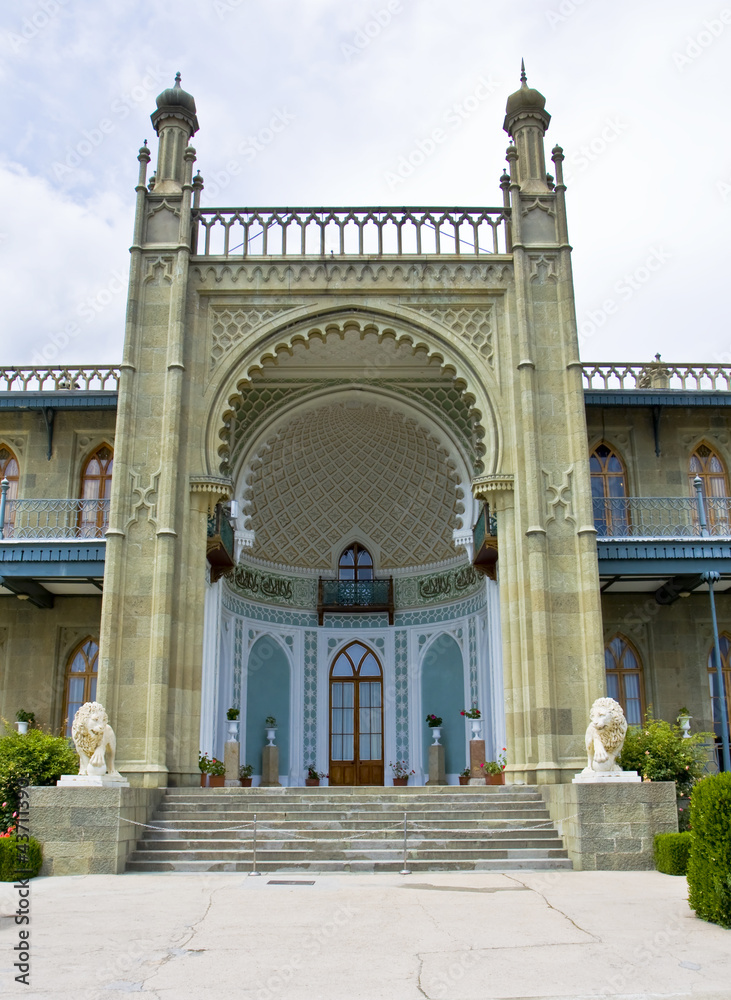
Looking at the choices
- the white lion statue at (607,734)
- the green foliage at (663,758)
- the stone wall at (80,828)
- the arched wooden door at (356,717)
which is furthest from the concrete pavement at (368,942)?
the arched wooden door at (356,717)

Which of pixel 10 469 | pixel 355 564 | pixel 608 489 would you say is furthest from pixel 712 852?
pixel 10 469

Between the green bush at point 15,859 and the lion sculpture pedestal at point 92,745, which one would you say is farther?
the lion sculpture pedestal at point 92,745

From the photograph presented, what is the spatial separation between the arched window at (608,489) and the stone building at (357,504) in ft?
0.16

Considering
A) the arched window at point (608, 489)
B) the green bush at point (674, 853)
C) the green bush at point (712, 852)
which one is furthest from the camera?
the arched window at point (608, 489)

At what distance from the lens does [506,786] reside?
43.7 ft

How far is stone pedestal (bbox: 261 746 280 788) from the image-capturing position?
1933 centimetres

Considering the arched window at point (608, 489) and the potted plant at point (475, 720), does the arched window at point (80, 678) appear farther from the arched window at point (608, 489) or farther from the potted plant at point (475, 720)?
the arched window at point (608, 489)

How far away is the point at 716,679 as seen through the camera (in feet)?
57.3

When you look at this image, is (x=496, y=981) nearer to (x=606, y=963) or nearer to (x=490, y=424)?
(x=606, y=963)

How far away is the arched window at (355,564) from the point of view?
2134 centimetres

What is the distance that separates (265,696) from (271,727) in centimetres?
72

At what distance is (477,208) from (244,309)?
176 inches

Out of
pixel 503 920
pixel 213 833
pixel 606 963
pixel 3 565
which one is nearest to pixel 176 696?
pixel 213 833

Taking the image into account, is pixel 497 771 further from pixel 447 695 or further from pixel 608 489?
pixel 608 489
